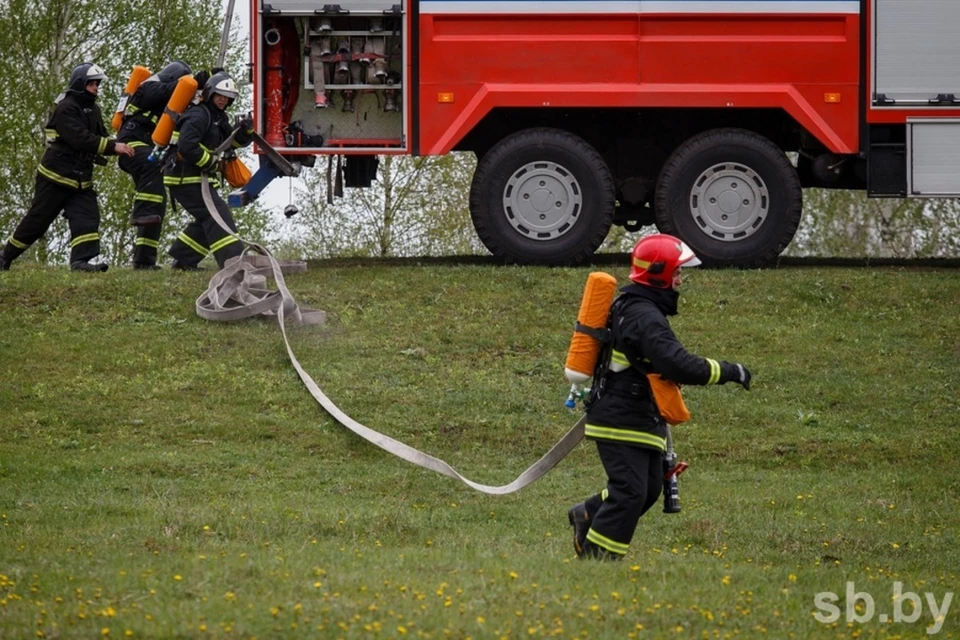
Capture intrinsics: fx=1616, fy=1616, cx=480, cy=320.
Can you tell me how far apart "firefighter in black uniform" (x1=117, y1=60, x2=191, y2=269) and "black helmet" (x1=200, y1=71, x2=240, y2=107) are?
0.93m

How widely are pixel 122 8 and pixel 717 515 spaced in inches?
851

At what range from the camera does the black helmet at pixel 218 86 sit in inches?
525

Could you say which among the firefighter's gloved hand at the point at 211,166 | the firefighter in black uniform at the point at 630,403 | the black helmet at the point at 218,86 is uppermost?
the black helmet at the point at 218,86

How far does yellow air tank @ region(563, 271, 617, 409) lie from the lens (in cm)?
731

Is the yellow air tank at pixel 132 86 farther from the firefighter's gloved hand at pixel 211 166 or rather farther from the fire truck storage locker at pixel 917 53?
the fire truck storage locker at pixel 917 53

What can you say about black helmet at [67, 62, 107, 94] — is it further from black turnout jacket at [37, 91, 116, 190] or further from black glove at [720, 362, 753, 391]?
black glove at [720, 362, 753, 391]

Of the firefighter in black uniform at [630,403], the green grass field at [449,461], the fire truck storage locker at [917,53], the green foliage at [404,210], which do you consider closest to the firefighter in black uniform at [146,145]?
the green grass field at [449,461]

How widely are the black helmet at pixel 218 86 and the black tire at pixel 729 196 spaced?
3.69 m

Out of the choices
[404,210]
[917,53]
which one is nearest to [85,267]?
[917,53]

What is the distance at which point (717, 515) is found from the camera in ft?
29.8

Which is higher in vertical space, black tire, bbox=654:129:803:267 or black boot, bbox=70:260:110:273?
black tire, bbox=654:129:803:267

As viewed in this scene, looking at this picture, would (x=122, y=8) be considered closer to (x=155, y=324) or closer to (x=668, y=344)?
(x=155, y=324)

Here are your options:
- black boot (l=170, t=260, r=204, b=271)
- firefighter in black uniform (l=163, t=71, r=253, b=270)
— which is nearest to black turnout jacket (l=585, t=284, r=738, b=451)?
firefighter in black uniform (l=163, t=71, r=253, b=270)

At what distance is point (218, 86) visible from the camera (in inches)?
525
